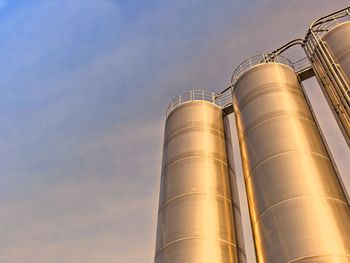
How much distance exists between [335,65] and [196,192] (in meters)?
7.93

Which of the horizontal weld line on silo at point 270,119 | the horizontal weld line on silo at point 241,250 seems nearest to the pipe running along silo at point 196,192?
the horizontal weld line on silo at point 241,250

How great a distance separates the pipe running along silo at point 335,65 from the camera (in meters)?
14.3

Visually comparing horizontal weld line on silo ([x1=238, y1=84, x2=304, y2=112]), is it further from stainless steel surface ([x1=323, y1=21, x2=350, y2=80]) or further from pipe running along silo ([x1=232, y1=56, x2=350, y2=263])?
stainless steel surface ([x1=323, y1=21, x2=350, y2=80])

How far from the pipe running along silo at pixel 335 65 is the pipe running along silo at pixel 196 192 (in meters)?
5.38

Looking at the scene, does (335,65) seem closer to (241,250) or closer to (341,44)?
(341,44)

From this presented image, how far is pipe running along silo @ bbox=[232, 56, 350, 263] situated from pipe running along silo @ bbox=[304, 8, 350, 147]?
1044mm

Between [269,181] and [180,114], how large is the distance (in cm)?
790

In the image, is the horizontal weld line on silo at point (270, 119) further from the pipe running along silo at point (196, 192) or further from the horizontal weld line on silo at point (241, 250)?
the horizontal weld line on silo at point (241, 250)

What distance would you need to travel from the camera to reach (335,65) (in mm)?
15352

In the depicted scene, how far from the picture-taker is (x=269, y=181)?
1303cm

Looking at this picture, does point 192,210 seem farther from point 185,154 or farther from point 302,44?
point 302,44

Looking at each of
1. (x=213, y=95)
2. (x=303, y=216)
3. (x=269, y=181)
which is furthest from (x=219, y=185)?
(x=213, y=95)

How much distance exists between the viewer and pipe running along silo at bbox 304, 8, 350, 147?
14.3 m

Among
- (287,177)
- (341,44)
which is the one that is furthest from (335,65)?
(287,177)
